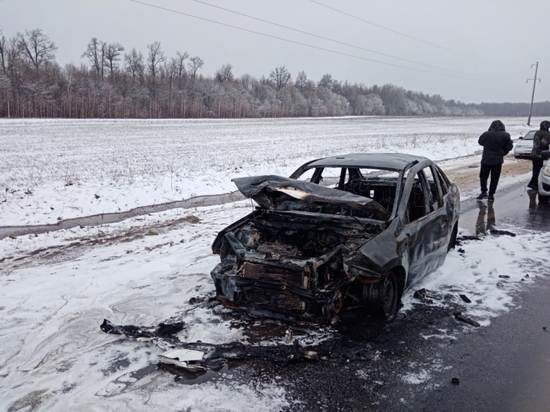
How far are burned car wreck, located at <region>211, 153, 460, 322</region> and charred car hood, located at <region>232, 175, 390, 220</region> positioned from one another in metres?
0.01

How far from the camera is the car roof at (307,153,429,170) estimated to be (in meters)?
5.61

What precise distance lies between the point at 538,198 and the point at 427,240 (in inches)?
311

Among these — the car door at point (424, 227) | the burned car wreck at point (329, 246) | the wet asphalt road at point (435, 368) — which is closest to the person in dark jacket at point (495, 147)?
the car door at point (424, 227)

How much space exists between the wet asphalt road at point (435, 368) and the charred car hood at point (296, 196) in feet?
4.09

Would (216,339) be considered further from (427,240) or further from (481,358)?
(427,240)

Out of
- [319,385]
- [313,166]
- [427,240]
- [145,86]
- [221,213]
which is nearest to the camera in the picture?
[319,385]

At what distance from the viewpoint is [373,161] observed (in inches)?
229

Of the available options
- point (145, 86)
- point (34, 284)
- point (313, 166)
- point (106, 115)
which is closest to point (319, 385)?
point (313, 166)

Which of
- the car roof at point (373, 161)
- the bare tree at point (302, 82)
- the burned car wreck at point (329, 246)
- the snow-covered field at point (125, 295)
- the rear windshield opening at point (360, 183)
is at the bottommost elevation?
the snow-covered field at point (125, 295)

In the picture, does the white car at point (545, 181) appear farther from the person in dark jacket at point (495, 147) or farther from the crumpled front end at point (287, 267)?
the crumpled front end at point (287, 267)

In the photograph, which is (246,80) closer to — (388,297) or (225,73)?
(225,73)

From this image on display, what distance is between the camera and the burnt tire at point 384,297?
457 cm

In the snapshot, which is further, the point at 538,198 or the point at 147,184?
the point at 147,184

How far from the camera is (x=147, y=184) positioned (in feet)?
42.0
